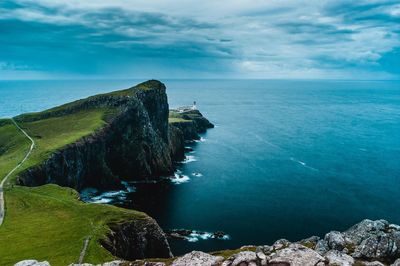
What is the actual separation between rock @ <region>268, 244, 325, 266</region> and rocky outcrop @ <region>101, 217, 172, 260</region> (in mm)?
37323

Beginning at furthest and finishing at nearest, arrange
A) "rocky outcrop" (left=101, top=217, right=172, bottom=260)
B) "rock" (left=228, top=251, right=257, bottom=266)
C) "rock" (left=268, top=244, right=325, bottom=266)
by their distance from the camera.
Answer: "rocky outcrop" (left=101, top=217, right=172, bottom=260)
"rock" (left=228, top=251, right=257, bottom=266)
"rock" (left=268, top=244, right=325, bottom=266)

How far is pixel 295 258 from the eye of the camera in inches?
1484

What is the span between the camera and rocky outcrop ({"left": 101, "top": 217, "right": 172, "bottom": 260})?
7023 cm

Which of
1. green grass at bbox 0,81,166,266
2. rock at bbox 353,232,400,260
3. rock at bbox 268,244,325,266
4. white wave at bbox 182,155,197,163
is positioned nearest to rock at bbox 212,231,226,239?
green grass at bbox 0,81,166,266

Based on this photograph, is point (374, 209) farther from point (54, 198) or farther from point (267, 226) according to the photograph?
point (54, 198)

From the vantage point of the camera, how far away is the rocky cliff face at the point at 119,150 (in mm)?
122062

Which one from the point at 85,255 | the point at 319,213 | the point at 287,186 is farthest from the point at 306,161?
the point at 85,255

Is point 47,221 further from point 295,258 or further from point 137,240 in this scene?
point 295,258

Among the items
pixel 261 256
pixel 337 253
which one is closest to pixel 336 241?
pixel 337 253

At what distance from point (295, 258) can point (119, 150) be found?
122141mm

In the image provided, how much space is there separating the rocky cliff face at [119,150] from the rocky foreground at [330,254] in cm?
7919

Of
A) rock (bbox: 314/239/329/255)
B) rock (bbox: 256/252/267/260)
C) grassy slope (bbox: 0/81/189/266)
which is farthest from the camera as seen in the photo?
grassy slope (bbox: 0/81/189/266)

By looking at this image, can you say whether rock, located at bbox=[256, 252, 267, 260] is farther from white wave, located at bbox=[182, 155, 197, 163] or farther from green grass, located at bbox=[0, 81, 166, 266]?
white wave, located at bbox=[182, 155, 197, 163]

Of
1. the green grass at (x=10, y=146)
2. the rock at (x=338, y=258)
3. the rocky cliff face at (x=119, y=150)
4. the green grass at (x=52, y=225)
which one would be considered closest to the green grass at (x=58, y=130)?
the green grass at (x=10, y=146)
